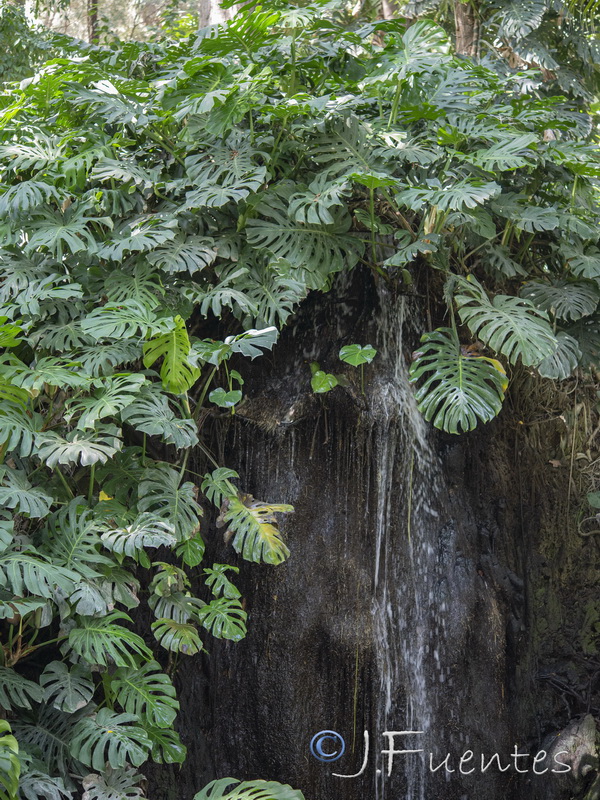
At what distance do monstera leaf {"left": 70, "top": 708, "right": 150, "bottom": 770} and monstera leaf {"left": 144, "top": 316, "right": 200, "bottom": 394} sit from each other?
110 cm

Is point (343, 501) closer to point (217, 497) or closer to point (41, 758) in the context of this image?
point (217, 497)

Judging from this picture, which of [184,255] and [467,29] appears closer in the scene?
[184,255]

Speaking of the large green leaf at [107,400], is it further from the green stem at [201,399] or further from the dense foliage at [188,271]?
the green stem at [201,399]

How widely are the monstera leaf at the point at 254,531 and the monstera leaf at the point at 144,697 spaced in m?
0.50

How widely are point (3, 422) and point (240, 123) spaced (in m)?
1.68

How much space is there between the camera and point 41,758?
238 cm

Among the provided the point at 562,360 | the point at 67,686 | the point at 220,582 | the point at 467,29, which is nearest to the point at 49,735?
the point at 67,686

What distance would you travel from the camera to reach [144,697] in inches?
97.0

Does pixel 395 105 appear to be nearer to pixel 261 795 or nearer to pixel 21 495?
pixel 21 495

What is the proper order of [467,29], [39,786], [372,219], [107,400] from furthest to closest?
[467,29], [372,219], [107,400], [39,786]

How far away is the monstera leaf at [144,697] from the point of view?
7.98ft

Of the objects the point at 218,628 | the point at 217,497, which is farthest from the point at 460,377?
the point at 218,628

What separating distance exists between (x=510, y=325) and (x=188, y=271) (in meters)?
1.32

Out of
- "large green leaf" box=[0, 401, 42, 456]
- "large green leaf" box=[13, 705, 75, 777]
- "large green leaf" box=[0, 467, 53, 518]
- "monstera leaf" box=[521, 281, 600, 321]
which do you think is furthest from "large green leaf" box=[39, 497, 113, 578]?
"monstera leaf" box=[521, 281, 600, 321]
